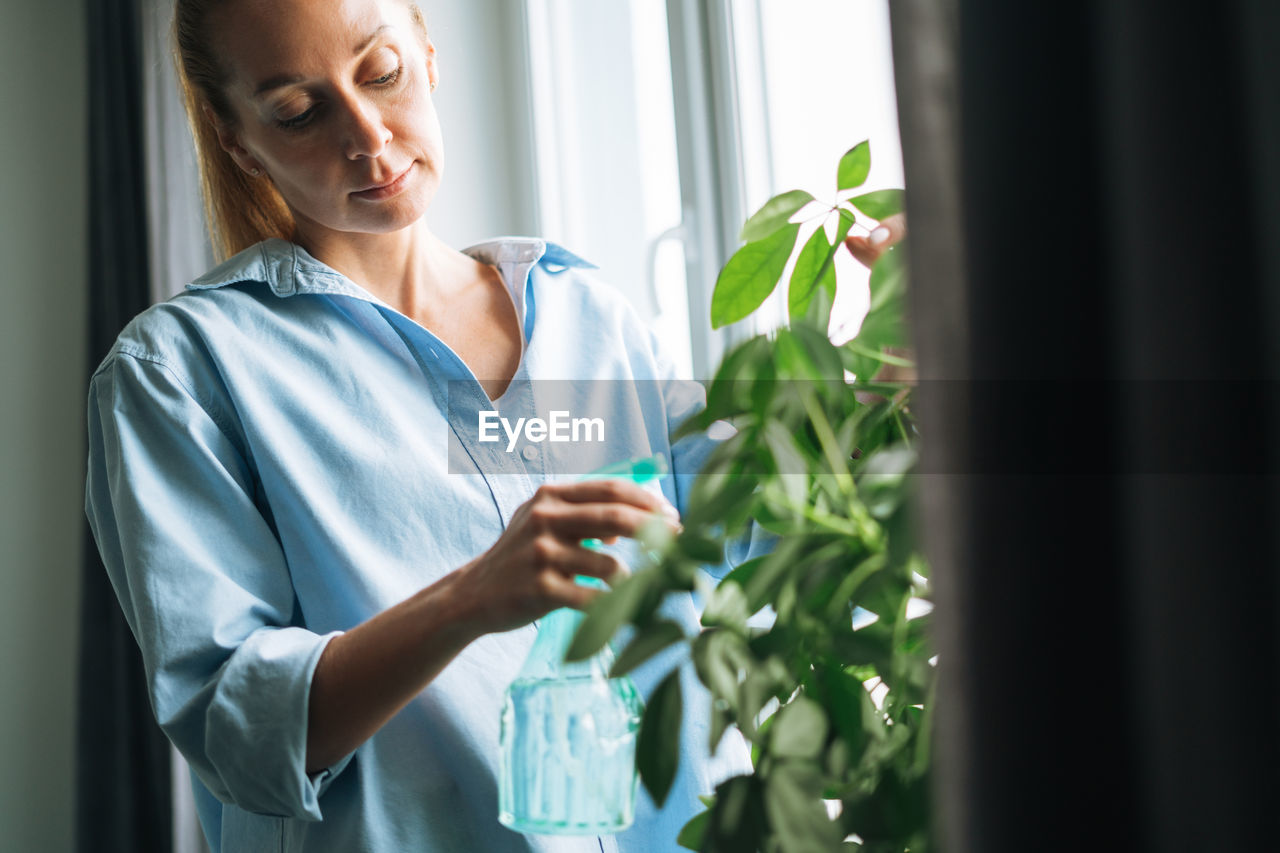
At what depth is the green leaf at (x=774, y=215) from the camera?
1.81 ft

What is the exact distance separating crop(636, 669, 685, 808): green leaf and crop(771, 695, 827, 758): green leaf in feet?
0.14

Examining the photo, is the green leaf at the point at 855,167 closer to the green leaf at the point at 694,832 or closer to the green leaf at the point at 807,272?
the green leaf at the point at 807,272

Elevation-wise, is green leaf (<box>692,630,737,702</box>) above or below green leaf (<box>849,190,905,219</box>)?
below

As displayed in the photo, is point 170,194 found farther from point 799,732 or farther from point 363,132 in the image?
point 799,732

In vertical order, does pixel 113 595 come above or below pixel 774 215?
below

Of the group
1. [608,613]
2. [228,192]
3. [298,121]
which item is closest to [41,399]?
[228,192]

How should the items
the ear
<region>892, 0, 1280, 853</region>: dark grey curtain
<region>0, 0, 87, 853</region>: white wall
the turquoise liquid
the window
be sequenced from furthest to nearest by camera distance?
<region>0, 0, 87, 853</region>: white wall < the window < the ear < the turquoise liquid < <region>892, 0, 1280, 853</region>: dark grey curtain

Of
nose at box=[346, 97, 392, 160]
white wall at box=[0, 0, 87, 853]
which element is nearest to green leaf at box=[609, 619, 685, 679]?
nose at box=[346, 97, 392, 160]

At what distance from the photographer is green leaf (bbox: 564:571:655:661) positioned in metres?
0.37

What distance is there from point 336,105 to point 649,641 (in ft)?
2.10

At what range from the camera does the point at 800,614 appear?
0.42 meters

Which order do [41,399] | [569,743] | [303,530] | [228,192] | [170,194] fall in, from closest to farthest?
[569,743]
[303,530]
[228,192]
[170,194]
[41,399]

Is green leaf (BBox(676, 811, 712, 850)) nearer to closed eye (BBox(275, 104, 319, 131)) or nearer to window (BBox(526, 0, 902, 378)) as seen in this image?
closed eye (BBox(275, 104, 319, 131))

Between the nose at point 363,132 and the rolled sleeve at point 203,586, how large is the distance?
0.25m
